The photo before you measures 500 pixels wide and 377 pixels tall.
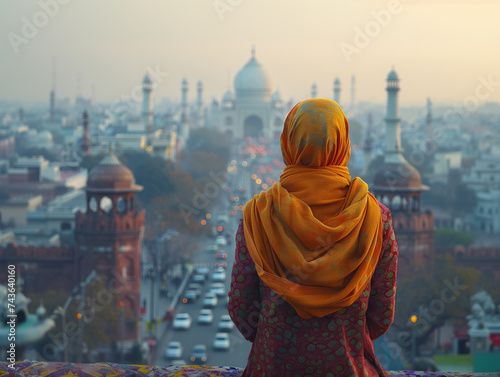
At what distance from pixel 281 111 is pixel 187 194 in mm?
23199

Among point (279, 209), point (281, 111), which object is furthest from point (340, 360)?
point (281, 111)

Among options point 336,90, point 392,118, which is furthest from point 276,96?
point 392,118

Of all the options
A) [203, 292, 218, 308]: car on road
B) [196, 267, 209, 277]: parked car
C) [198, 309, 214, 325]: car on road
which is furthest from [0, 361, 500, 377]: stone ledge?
[196, 267, 209, 277]: parked car

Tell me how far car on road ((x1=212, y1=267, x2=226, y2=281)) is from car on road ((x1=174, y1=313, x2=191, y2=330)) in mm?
2772

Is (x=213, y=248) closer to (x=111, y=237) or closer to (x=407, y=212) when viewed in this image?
(x=407, y=212)

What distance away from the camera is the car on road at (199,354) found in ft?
28.6

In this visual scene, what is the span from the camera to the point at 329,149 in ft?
4.19

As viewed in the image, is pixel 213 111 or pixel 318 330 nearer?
pixel 318 330

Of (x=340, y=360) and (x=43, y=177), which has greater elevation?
(x=340, y=360)

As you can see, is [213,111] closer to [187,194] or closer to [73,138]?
[73,138]

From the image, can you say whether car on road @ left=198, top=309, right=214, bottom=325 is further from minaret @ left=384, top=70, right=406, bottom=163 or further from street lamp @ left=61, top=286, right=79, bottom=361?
minaret @ left=384, top=70, right=406, bottom=163

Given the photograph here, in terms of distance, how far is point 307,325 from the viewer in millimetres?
1305

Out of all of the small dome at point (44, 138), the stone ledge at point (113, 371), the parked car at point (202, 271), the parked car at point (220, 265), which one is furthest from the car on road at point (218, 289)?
the small dome at point (44, 138)

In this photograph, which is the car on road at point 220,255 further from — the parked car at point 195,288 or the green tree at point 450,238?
the green tree at point 450,238
